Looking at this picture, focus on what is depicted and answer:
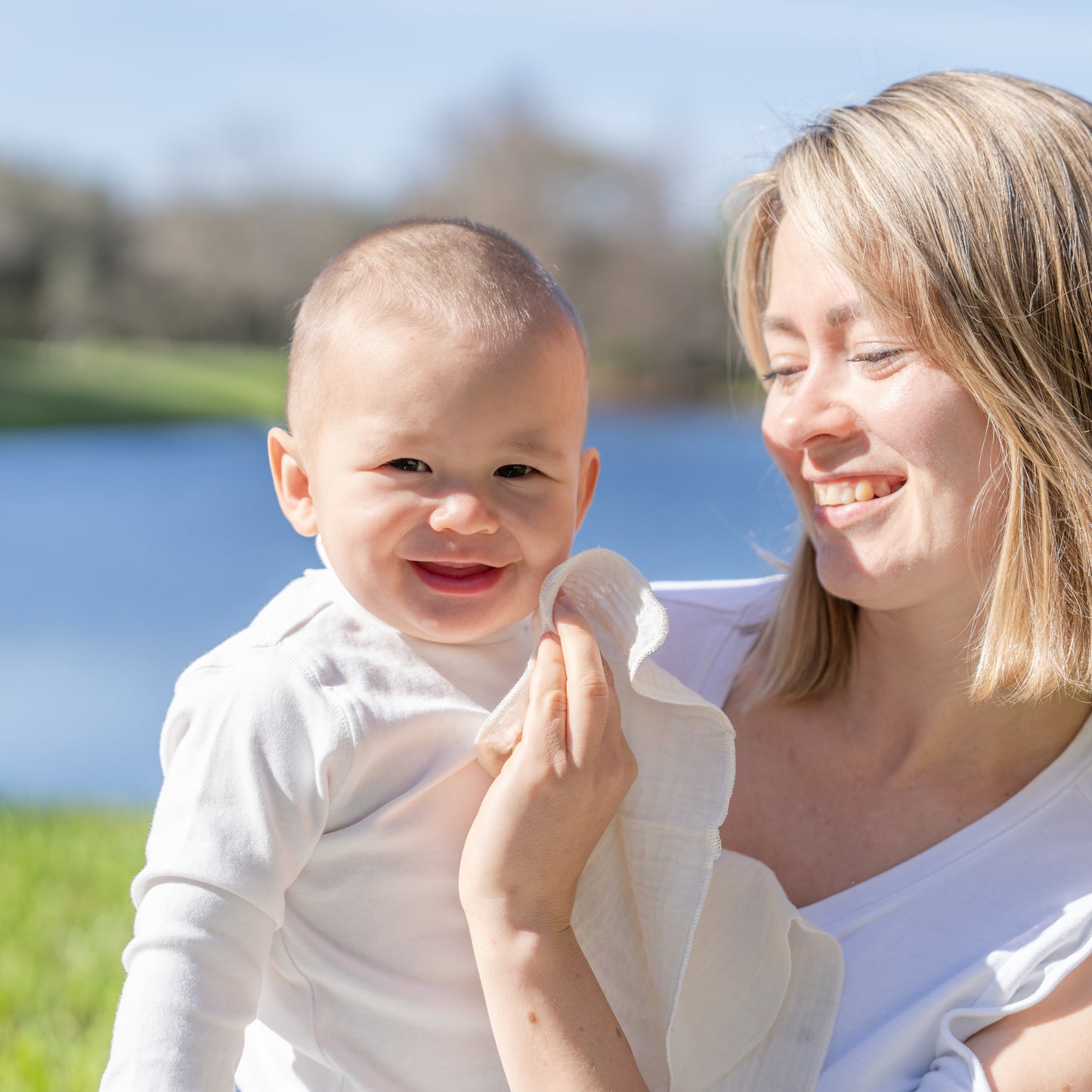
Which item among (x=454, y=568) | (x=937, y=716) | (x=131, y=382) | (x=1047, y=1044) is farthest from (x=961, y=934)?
(x=131, y=382)

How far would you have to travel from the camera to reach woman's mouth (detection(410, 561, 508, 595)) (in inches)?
59.7

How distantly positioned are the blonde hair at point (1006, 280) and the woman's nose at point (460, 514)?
2.45ft

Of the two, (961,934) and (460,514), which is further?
(961,934)

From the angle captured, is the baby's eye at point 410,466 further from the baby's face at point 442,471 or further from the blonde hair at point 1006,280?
the blonde hair at point 1006,280

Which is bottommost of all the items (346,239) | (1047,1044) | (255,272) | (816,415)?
(1047,1044)

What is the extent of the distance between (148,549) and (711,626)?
1450 centimetres

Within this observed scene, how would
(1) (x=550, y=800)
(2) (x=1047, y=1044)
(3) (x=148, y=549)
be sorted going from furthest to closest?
(3) (x=148, y=549) → (2) (x=1047, y=1044) → (1) (x=550, y=800)

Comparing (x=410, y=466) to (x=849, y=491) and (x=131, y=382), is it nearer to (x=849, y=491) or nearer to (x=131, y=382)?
(x=849, y=491)

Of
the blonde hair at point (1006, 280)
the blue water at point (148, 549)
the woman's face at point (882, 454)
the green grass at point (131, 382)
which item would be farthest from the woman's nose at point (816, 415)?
the green grass at point (131, 382)

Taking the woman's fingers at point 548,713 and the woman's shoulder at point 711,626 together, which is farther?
the woman's shoulder at point 711,626

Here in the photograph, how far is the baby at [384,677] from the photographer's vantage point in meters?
1.38

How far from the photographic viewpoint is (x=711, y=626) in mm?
2217

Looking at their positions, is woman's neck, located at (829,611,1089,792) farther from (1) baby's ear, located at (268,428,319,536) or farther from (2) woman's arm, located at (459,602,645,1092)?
(1) baby's ear, located at (268,428,319,536)

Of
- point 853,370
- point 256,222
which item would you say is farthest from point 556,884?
point 256,222
